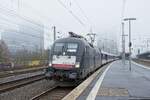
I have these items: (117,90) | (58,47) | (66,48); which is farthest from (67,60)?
(117,90)

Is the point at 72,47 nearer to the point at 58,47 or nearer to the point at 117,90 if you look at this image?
the point at 58,47

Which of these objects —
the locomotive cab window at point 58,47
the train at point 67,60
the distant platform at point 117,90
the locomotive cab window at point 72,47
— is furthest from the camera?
the locomotive cab window at point 58,47

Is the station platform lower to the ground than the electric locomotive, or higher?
lower

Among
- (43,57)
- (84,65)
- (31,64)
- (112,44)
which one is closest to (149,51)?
(112,44)

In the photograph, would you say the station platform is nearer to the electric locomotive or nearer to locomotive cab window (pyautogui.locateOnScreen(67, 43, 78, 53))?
the electric locomotive

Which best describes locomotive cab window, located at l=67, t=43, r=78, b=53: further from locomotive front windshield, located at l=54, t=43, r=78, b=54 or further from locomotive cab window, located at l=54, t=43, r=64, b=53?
locomotive cab window, located at l=54, t=43, r=64, b=53

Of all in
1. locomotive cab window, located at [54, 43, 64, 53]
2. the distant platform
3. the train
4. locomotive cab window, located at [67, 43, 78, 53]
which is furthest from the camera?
locomotive cab window, located at [54, 43, 64, 53]

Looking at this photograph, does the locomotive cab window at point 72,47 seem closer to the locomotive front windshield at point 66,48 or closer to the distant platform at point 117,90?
the locomotive front windshield at point 66,48

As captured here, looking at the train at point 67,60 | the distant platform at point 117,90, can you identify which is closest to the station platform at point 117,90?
the distant platform at point 117,90

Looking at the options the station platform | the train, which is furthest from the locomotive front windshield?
the station platform

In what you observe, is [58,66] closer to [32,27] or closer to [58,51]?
[58,51]

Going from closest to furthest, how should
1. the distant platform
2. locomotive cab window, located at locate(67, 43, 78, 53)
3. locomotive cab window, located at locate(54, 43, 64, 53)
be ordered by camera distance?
the distant platform < locomotive cab window, located at locate(67, 43, 78, 53) < locomotive cab window, located at locate(54, 43, 64, 53)

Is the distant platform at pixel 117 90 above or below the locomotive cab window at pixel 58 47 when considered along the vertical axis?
below

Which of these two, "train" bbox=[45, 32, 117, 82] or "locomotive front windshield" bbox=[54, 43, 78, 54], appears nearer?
"train" bbox=[45, 32, 117, 82]
